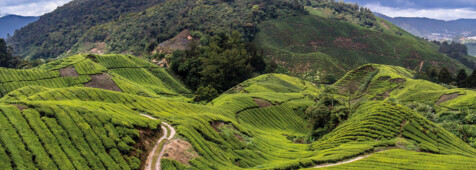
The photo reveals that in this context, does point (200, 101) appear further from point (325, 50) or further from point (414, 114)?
point (325, 50)

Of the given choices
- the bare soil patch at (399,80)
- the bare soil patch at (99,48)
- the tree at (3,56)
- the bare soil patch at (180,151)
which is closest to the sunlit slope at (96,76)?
the bare soil patch at (180,151)

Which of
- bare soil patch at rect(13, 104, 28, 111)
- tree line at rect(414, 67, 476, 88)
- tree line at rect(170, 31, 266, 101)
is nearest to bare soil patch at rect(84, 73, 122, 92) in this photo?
tree line at rect(170, 31, 266, 101)

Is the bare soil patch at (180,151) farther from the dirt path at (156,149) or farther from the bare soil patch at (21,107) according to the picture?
the bare soil patch at (21,107)

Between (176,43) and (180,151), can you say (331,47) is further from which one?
(180,151)

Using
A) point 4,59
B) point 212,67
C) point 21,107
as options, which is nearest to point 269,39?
point 212,67

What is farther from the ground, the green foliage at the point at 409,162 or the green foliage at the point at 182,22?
the green foliage at the point at 182,22

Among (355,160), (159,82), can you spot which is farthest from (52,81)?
(355,160)
